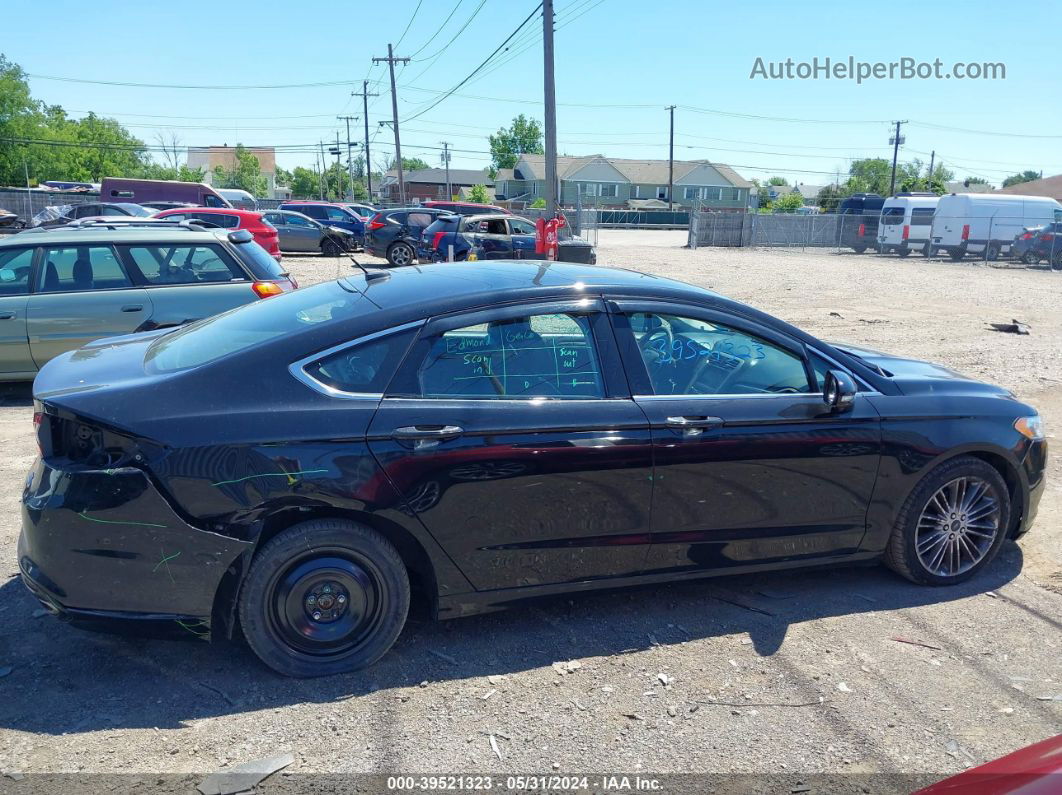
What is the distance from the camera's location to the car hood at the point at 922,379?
14.0ft

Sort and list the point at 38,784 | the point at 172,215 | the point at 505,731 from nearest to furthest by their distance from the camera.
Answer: the point at 38,784
the point at 505,731
the point at 172,215

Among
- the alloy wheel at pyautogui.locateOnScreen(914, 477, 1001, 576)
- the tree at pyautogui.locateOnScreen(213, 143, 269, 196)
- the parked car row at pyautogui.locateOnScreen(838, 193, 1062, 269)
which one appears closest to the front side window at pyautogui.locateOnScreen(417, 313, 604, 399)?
the alloy wheel at pyautogui.locateOnScreen(914, 477, 1001, 576)

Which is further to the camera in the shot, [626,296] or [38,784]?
[626,296]

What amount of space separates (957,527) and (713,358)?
5.42ft

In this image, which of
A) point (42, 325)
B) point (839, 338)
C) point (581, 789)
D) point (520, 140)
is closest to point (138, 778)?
point (581, 789)

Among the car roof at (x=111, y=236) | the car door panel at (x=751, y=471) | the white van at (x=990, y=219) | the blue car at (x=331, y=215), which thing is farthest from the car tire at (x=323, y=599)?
the white van at (x=990, y=219)

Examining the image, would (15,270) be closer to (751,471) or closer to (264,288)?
(264,288)

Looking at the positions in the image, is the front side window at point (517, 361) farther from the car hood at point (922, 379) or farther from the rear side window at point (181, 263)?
the rear side window at point (181, 263)

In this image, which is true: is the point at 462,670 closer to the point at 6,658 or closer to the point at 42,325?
the point at 6,658

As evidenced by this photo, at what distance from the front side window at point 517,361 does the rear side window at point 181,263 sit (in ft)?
17.0

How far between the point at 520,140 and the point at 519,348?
112 meters

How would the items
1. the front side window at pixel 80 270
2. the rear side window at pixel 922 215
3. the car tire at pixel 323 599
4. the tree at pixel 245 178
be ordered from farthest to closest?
the tree at pixel 245 178
the rear side window at pixel 922 215
the front side window at pixel 80 270
the car tire at pixel 323 599

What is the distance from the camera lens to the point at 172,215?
67.5 ft

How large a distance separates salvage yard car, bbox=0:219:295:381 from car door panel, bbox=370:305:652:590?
201 inches
